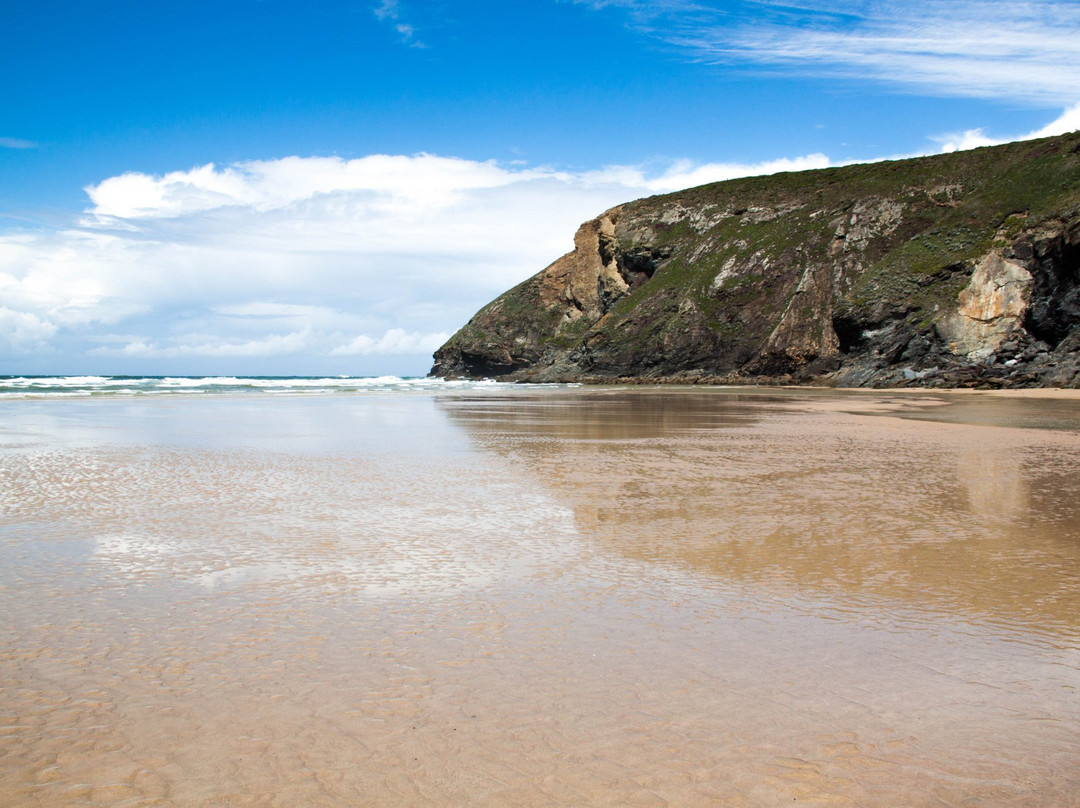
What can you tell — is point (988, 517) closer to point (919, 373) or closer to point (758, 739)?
point (758, 739)

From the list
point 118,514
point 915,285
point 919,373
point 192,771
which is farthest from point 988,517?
point 915,285

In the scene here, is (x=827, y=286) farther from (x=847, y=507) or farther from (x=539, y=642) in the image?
(x=539, y=642)

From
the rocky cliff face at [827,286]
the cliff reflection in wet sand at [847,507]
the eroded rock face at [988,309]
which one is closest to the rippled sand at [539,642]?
the cliff reflection in wet sand at [847,507]

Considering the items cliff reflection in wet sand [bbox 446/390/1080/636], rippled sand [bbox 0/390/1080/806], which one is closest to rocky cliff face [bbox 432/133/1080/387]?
cliff reflection in wet sand [bbox 446/390/1080/636]

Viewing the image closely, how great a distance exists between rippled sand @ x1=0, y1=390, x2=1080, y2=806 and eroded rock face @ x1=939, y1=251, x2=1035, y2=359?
42028mm

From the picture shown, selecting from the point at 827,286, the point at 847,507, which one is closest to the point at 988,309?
the point at 827,286

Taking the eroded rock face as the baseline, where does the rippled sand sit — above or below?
below

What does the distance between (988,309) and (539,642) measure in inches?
2031

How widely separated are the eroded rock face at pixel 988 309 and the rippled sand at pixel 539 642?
4203 cm

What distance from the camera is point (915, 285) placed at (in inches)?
2165

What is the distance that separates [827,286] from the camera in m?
65.8

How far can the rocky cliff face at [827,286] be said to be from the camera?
46.4m

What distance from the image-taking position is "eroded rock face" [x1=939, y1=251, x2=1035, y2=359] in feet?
152

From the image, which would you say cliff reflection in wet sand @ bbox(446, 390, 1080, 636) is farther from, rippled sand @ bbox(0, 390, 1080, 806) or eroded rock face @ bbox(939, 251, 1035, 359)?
eroded rock face @ bbox(939, 251, 1035, 359)
